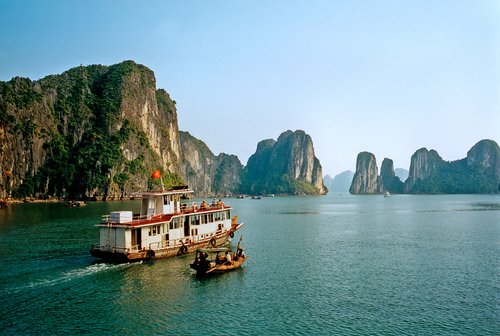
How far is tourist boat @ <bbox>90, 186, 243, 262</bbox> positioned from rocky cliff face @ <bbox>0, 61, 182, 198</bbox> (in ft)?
358

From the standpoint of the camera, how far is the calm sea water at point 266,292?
80.5ft

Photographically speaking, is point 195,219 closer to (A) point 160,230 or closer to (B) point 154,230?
(A) point 160,230

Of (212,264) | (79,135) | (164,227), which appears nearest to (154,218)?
(164,227)

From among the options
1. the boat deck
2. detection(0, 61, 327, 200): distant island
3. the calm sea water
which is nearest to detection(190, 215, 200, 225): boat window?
the boat deck

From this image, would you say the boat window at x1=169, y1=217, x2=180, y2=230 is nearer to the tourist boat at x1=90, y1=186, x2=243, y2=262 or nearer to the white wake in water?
the tourist boat at x1=90, y1=186, x2=243, y2=262

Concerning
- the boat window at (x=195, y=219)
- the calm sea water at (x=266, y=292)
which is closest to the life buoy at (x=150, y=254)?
the calm sea water at (x=266, y=292)

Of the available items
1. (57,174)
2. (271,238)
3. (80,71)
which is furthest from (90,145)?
(271,238)

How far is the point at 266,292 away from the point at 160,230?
49.3 feet

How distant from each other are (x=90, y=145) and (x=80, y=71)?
1929 inches

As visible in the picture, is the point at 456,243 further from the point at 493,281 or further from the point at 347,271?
the point at 347,271

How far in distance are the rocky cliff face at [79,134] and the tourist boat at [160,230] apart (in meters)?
109

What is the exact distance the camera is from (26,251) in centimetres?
4453

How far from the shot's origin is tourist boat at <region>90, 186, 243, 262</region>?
127ft

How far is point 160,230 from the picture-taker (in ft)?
137
